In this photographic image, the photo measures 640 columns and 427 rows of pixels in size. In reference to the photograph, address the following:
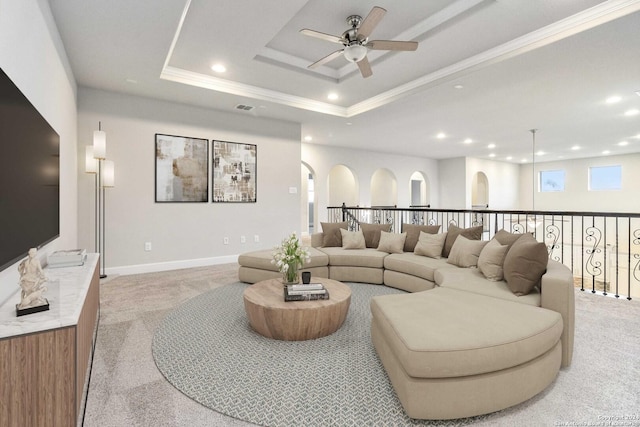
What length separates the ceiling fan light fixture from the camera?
2972 millimetres

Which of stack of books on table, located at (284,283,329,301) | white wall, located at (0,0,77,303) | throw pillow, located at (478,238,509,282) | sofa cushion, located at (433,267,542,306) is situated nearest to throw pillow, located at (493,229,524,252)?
throw pillow, located at (478,238,509,282)

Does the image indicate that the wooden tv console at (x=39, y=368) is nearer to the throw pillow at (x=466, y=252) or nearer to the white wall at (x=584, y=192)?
the throw pillow at (x=466, y=252)

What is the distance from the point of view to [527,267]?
2412mm

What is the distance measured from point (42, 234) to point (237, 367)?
5.31 ft

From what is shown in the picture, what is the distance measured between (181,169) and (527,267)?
16.3 ft

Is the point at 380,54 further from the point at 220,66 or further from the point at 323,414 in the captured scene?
the point at 323,414

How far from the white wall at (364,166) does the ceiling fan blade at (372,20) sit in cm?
593

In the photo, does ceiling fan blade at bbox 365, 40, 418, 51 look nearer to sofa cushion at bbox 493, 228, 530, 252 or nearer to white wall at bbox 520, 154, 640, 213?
sofa cushion at bbox 493, 228, 530, 252

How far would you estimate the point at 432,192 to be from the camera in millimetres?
11836

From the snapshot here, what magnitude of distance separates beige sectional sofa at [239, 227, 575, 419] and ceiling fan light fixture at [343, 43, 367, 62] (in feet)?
7.29

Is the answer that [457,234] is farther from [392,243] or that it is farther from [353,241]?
[353,241]

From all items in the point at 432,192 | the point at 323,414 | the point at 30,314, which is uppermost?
the point at 432,192

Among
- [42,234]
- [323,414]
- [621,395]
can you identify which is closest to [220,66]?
[42,234]

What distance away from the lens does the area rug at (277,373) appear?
1678mm
